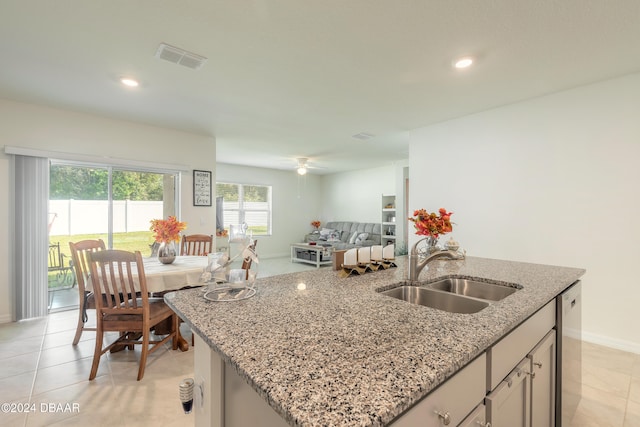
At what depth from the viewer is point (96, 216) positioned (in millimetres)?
3895

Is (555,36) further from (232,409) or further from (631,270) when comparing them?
(232,409)

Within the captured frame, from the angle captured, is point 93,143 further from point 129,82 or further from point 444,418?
point 444,418

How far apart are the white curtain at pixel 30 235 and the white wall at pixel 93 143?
76 millimetres

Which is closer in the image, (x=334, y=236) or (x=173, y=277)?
Result: (x=173, y=277)

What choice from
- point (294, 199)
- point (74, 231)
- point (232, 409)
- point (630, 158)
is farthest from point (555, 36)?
point (294, 199)

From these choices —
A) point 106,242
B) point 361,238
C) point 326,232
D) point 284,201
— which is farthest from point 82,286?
point 284,201

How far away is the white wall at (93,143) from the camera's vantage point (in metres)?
3.25

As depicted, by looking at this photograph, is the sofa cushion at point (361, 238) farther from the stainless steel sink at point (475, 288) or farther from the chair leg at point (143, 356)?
the chair leg at point (143, 356)

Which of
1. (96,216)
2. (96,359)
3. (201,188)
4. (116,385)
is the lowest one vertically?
(116,385)

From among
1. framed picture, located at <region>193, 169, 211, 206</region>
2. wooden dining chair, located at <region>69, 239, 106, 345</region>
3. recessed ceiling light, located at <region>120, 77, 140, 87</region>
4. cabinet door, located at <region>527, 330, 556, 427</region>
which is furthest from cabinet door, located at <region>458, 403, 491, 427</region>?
framed picture, located at <region>193, 169, 211, 206</region>

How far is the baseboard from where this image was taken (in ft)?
8.50

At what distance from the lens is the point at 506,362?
108cm

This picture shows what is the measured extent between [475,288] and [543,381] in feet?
1.73

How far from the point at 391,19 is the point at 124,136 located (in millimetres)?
3749
